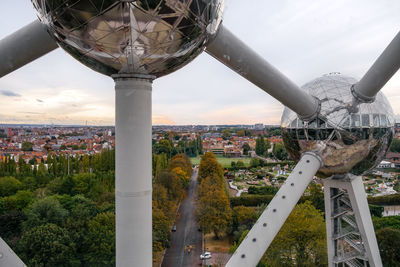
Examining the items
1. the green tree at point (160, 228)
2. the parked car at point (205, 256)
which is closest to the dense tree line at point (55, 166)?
the green tree at point (160, 228)

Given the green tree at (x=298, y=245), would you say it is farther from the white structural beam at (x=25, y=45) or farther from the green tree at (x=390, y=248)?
the white structural beam at (x=25, y=45)

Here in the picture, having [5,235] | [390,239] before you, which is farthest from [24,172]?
[390,239]

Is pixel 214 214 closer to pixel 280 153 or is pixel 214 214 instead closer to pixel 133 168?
pixel 133 168

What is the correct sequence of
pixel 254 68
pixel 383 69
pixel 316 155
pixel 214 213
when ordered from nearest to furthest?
1. pixel 254 68
2. pixel 383 69
3. pixel 316 155
4. pixel 214 213

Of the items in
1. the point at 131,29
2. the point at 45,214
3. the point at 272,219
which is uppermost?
the point at 131,29

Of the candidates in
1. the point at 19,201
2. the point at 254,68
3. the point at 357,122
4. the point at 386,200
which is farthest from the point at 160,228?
the point at 386,200

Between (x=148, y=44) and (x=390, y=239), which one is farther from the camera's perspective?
(x=390, y=239)

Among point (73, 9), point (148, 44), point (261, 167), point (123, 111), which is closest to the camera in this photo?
point (73, 9)

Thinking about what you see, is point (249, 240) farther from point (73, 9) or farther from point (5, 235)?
point (5, 235)
